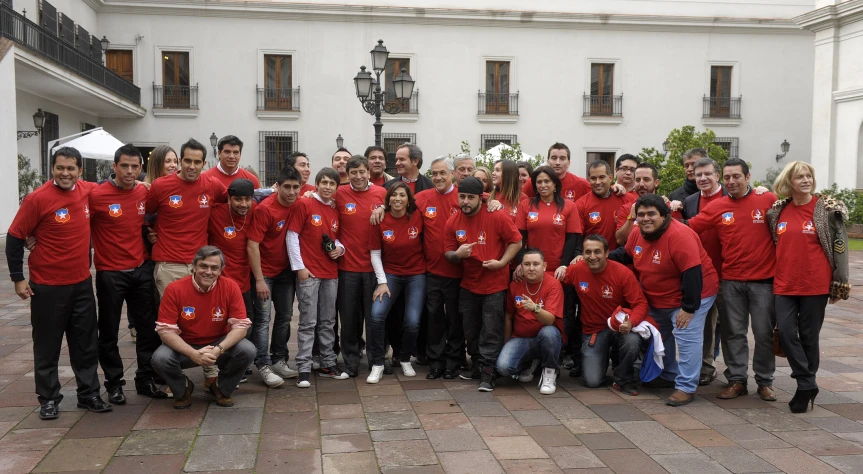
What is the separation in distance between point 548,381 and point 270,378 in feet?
7.38

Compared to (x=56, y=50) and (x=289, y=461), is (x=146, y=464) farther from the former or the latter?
(x=56, y=50)

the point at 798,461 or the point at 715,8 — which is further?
the point at 715,8

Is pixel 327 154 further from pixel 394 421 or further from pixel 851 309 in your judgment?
pixel 394 421

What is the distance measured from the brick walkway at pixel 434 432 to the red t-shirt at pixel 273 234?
99 centimetres

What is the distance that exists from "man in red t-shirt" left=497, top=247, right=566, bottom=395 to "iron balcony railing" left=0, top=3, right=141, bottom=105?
14.4 meters

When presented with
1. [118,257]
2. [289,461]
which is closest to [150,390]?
[118,257]

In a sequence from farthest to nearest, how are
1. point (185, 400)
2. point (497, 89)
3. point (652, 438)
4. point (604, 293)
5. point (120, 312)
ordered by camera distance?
point (497, 89), point (604, 293), point (120, 312), point (185, 400), point (652, 438)

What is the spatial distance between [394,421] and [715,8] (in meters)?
27.5

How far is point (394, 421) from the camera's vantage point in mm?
5180

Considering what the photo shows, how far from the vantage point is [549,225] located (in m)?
6.34

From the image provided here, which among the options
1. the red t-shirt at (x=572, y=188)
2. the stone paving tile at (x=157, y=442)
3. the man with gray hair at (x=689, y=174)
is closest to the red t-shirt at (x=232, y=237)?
the stone paving tile at (x=157, y=442)

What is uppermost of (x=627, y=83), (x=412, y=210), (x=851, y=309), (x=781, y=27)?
(x=781, y=27)

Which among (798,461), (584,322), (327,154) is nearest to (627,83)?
(327,154)

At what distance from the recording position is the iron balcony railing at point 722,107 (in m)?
28.9
